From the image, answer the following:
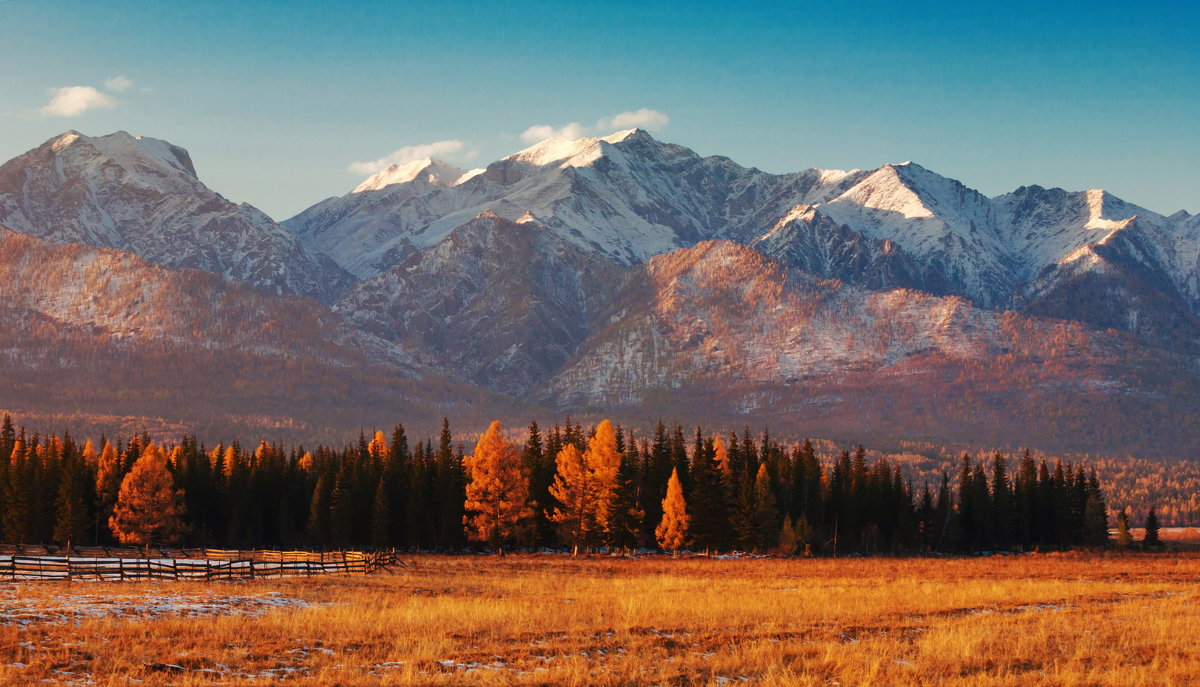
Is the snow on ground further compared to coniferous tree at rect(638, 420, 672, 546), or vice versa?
coniferous tree at rect(638, 420, 672, 546)

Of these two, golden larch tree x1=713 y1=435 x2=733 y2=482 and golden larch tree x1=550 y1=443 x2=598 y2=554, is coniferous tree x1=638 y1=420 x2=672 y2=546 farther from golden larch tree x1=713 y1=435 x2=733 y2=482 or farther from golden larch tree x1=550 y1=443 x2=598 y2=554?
golden larch tree x1=550 y1=443 x2=598 y2=554

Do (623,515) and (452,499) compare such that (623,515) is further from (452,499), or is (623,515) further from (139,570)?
(139,570)

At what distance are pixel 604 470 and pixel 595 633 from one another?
58.4 m

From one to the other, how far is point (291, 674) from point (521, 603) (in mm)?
17993

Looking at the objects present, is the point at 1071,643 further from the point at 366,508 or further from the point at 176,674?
the point at 366,508

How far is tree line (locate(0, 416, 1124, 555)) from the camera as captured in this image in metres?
94.0

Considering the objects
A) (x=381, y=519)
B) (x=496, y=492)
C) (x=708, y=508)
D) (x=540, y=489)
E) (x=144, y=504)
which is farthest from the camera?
(x=540, y=489)

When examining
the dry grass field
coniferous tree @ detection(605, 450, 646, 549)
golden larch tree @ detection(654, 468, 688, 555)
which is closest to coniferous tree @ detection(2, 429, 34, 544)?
coniferous tree @ detection(605, 450, 646, 549)

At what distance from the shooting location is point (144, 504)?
95750 millimetres

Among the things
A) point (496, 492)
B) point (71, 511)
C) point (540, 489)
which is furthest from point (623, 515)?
point (71, 511)

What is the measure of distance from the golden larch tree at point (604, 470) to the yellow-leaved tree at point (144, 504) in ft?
119

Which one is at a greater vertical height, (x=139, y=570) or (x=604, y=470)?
(x=604, y=470)

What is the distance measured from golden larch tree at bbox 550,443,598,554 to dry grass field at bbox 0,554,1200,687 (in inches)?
1393

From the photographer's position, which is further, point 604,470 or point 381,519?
point 381,519
